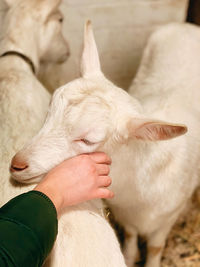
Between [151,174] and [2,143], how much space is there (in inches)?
28.9

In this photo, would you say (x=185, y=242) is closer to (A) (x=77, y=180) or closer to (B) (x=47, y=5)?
(A) (x=77, y=180)

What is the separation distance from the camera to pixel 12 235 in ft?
3.20

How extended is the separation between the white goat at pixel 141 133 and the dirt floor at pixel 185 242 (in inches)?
8.4

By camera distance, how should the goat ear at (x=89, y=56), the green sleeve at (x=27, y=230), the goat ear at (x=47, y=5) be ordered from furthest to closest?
the goat ear at (x=47, y=5)
the goat ear at (x=89, y=56)
the green sleeve at (x=27, y=230)

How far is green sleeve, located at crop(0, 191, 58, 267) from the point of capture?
96 centimetres

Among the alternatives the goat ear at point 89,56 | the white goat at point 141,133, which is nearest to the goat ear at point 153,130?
the white goat at point 141,133

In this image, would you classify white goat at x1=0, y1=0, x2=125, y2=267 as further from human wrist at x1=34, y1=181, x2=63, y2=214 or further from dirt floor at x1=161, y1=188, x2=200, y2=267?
dirt floor at x1=161, y1=188, x2=200, y2=267

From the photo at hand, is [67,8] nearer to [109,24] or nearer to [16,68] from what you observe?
[109,24]

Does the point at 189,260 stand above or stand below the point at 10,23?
below

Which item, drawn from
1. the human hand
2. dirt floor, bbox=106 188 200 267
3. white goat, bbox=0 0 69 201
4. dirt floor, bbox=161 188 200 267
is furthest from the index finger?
dirt floor, bbox=161 188 200 267

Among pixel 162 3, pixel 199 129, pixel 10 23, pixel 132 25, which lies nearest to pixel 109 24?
pixel 132 25

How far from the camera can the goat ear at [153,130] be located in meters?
1.27

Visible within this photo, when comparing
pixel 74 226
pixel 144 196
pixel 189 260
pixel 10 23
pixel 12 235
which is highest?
pixel 10 23

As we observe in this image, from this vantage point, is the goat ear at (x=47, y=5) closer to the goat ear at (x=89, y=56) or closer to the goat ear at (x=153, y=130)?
the goat ear at (x=89, y=56)
